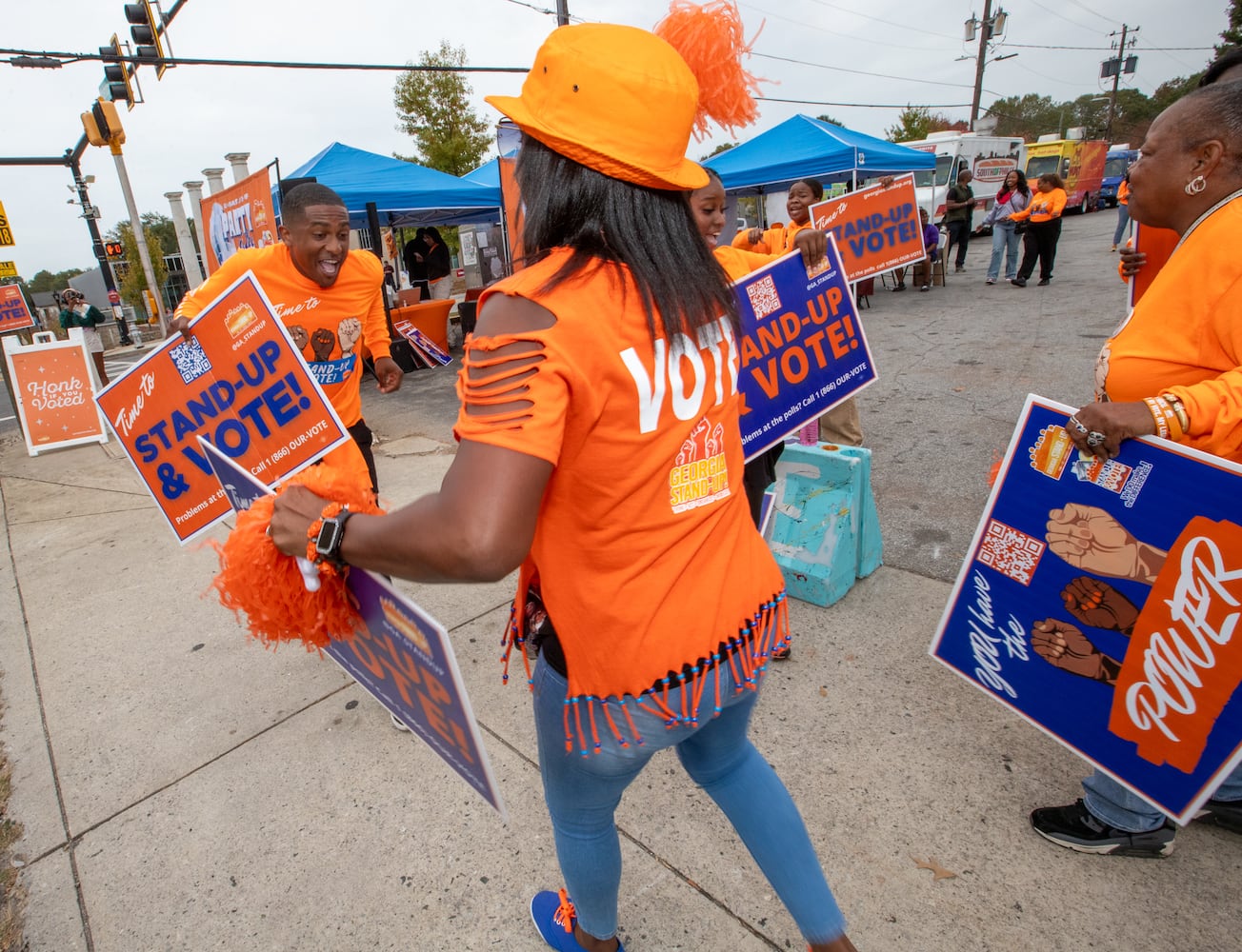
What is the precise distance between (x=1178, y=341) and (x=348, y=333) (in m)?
Result: 3.02

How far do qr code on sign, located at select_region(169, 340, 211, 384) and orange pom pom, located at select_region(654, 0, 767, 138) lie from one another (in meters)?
2.34

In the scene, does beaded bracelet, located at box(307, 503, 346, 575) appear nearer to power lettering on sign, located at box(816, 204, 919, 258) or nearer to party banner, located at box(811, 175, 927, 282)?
party banner, located at box(811, 175, 927, 282)

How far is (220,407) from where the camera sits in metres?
2.91

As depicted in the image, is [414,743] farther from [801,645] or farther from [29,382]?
[29,382]

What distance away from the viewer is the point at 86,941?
6.42ft

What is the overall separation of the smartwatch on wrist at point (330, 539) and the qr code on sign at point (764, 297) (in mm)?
2059

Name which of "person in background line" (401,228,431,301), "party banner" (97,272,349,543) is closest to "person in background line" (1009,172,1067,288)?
"party banner" (97,272,349,543)

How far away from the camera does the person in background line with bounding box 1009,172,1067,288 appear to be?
9984 mm

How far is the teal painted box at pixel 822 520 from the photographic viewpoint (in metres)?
3.12

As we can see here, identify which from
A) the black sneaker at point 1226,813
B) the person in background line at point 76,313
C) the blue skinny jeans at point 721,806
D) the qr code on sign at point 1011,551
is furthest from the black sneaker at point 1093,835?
the person in background line at point 76,313

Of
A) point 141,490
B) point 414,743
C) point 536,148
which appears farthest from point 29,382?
point 536,148

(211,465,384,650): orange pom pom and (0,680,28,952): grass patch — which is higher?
(211,465,384,650): orange pom pom

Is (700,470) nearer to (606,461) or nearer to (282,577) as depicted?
(606,461)

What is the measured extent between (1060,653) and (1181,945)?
0.71 m
